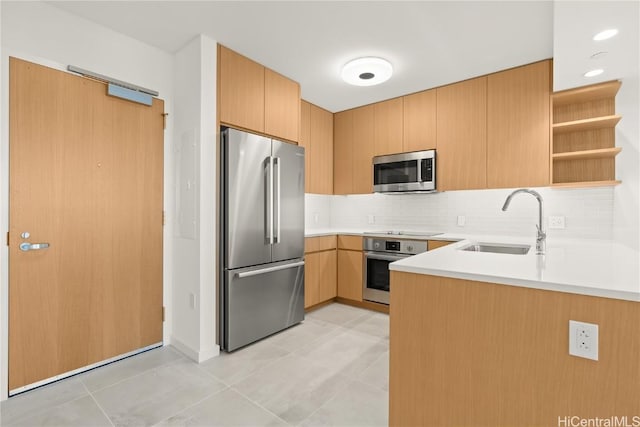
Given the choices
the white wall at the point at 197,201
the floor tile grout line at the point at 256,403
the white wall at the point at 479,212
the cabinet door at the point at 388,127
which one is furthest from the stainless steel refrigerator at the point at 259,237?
the white wall at the point at 479,212

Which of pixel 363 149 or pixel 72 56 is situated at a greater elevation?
pixel 72 56

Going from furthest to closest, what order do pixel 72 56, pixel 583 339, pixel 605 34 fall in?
pixel 72 56 < pixel 605 34 < pixel 583 339

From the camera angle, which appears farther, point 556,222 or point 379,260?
point 379,260

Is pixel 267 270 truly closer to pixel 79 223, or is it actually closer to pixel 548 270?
pixel 79 223

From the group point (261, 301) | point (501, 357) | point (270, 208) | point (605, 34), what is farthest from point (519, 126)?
point (261, 301)

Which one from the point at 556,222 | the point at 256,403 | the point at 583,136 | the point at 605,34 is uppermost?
the point at 605,34

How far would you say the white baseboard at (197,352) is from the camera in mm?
2420

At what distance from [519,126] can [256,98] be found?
255 centimetres

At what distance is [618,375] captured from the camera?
3.18 ft

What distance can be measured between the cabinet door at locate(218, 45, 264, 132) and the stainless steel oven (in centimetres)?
→ 183

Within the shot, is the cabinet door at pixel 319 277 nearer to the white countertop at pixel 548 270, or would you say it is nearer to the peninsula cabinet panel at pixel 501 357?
the white countertop at pixel 548 270

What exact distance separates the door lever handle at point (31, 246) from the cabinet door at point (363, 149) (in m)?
3.19

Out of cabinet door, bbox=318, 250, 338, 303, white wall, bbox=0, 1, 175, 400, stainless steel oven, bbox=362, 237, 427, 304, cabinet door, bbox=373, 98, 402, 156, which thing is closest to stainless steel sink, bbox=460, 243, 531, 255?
stainless steel oven, bbox=362, 237, 427, 304

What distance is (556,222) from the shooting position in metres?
3.04
